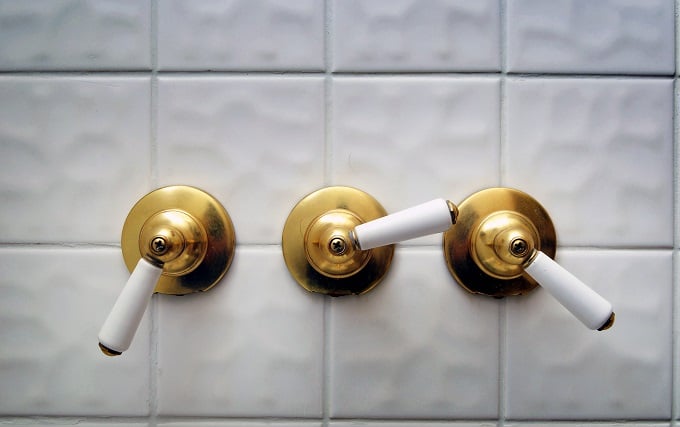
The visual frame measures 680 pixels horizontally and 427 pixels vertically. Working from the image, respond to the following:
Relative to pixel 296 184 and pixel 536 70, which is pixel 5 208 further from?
pixel 536 70

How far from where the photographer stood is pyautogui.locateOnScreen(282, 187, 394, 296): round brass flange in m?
0.35

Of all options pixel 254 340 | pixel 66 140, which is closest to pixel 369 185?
pixel 254 340

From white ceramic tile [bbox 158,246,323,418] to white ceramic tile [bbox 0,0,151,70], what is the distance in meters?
0.20

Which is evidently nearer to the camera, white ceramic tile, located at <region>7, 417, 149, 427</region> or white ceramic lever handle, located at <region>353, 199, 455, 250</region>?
white ceramic lever handle, located at <region>353, 199, 455, 250</region>

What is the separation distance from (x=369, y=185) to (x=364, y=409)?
194mm

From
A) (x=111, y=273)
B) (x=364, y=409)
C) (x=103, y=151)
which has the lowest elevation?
(x=364, y=409)

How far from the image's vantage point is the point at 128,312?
29cm

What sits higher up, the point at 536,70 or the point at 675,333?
the point at 536,70

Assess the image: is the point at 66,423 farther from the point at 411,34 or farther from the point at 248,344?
the point at 411,34

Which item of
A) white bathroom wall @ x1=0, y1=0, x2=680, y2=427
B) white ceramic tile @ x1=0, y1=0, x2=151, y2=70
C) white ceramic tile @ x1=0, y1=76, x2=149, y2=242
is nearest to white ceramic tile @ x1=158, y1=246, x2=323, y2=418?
white bathroom wall @ x1=0, y1=0, x2=680, y2=427

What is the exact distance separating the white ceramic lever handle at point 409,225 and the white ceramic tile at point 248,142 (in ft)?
0.34

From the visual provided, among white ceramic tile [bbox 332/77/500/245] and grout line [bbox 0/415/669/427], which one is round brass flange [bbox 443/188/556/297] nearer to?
white ceramic tile [bbox 332/77/500/245]

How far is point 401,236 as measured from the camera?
11.3 inches

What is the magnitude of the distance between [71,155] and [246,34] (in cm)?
19
